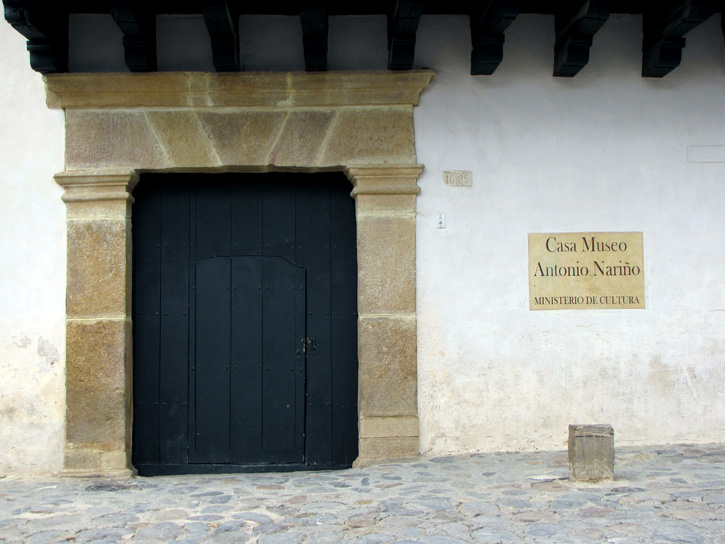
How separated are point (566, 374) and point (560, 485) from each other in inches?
34.4

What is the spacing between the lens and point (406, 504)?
327cm

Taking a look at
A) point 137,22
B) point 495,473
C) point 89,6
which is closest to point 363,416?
point 495,473

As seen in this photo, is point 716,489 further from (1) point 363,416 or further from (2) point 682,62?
(2) point 682,62

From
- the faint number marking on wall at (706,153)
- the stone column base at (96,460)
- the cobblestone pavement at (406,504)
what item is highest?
the faint number marking on wall at (706,153)

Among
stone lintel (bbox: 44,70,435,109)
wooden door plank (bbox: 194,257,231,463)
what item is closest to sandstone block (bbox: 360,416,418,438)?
wooden door plank (bbox: 194,257,231,463)

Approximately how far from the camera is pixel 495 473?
3.76 m

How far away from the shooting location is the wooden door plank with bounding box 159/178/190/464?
4.26 meters

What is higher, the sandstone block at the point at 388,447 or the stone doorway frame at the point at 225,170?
the stone doorway frame at the point at 225,170

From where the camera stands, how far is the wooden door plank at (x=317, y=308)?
169 inches

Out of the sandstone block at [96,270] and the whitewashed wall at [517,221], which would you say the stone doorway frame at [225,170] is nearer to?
the sandstone block at [96,270]

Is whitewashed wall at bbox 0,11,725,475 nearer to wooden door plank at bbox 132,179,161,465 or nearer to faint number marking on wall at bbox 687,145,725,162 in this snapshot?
faint number marking on wall at bbox 687,145,725,162

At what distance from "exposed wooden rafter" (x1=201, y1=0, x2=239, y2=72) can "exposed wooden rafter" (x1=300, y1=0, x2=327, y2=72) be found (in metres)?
0.40

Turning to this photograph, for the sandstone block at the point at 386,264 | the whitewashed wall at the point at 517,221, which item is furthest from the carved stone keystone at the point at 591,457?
the sandstone block at the point at 386,264

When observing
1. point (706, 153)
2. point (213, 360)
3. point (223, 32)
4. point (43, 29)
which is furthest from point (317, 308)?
point (706, 153)
